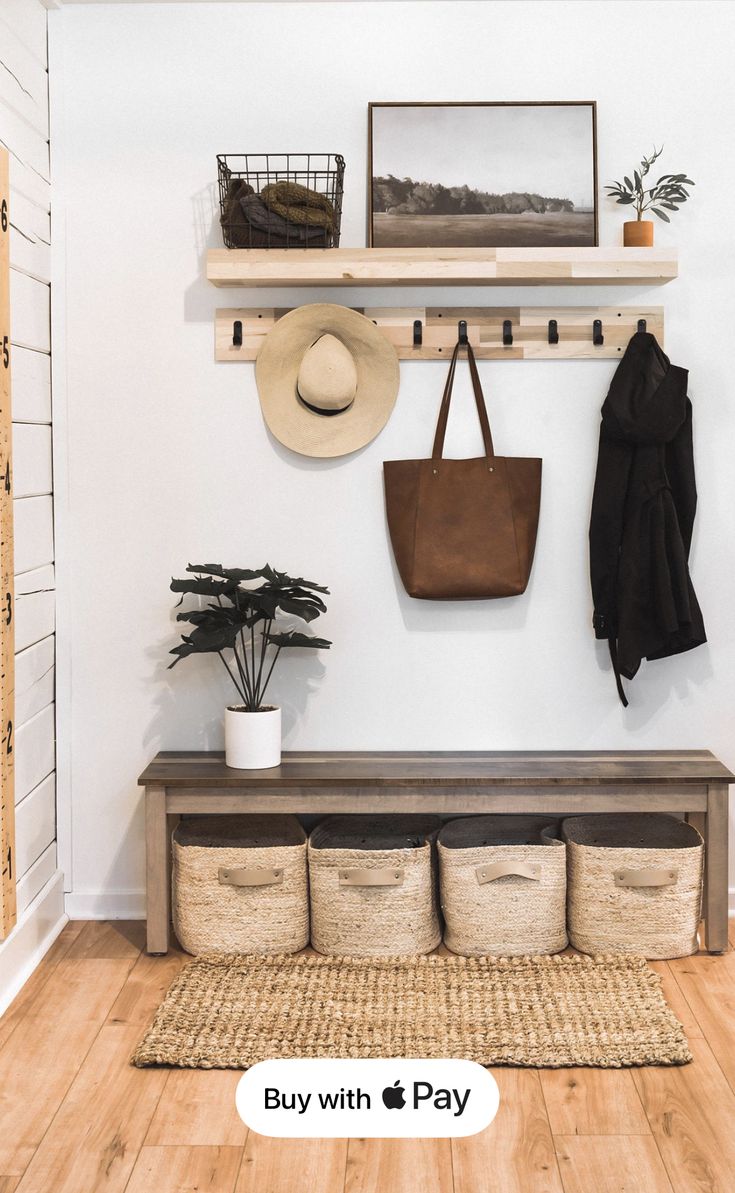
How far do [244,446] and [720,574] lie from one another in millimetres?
1372

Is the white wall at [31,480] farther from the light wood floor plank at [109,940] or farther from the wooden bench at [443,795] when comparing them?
the wooden bench at [443,795]

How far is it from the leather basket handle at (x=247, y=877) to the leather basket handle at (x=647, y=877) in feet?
2.88

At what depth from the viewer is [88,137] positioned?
2967 millimetres

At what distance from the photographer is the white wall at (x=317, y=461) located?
2.95 m

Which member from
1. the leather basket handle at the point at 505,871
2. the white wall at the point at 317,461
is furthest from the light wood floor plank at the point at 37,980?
the leather basket handle at the point at 505,871

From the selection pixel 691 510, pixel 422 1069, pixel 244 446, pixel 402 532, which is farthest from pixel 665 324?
pixel 422 1069

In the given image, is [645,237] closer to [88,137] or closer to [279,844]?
[88,137]

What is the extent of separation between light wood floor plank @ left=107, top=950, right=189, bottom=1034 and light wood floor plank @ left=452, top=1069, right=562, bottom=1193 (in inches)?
32.9

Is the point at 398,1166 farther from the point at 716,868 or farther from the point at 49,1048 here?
the point at 716,868

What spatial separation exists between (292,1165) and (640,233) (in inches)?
91.3

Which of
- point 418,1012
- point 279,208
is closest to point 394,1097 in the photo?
point 418,1012

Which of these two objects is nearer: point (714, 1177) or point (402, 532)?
point (714, 1177)

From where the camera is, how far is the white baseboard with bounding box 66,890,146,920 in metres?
Result: 3.10

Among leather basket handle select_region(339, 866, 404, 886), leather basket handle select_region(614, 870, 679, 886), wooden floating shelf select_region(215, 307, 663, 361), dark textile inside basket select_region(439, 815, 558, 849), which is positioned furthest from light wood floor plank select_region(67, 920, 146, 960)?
wooden floating shelf select_region(215, 307, 663, 361)
